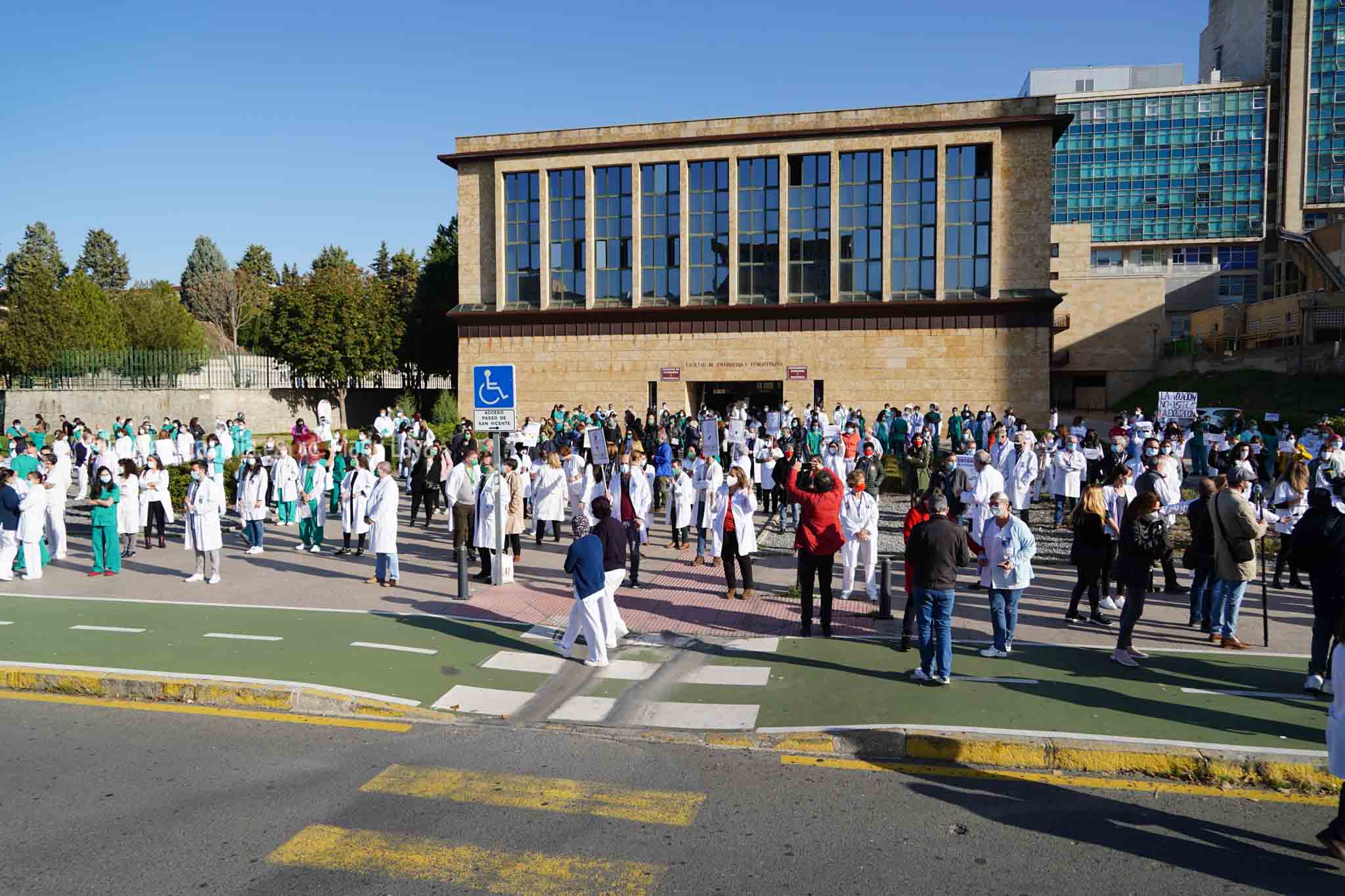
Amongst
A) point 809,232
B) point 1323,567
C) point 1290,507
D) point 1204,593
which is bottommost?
point 1204,593

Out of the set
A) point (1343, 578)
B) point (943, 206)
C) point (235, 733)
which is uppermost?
point (943, 206)

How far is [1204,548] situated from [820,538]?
14.4 feet

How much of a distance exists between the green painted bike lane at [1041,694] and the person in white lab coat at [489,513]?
3693 millimetres

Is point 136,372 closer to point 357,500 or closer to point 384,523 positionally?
point 357,500

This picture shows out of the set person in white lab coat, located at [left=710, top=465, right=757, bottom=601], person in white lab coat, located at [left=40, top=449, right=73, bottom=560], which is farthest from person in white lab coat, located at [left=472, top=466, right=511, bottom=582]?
person in white lab coat, located at [left=40, top=449, right=73, bottom=560]

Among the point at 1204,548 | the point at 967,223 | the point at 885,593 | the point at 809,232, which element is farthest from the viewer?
the point at 809,232

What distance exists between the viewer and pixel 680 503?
655 inches

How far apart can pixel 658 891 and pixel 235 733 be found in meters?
4.51

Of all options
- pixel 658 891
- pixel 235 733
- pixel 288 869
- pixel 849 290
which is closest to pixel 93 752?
pixel 235 733

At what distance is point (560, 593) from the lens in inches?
528

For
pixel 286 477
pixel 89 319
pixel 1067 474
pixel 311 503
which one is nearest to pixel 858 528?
pixel 1067 474

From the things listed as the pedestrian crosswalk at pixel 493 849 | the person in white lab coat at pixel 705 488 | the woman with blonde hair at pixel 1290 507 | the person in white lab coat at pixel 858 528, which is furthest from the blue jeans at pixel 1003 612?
the person in white lab coat at pixel 705 488

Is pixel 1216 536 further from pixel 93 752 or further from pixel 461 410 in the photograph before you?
pixel 461 410

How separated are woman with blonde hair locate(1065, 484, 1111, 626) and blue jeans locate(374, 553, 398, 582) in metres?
9.31
